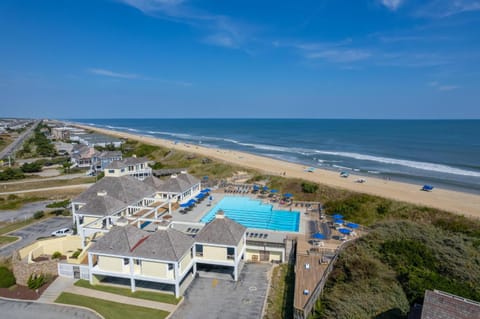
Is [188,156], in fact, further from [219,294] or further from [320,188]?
[219,294]

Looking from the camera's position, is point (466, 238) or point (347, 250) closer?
point (347, 250)

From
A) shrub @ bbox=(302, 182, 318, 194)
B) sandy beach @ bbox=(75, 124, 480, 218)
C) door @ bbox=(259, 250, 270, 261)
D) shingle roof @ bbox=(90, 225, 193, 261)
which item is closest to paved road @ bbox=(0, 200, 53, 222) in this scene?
shingle roof @ bbox=(90, 225, 193, 261)

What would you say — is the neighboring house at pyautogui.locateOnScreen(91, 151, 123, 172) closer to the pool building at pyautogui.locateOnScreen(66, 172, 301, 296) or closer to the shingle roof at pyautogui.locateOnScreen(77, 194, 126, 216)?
the pool building at pyautogui.locateOnScreen(66, 172, 301, 296)

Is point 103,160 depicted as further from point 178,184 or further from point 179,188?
point 179,188

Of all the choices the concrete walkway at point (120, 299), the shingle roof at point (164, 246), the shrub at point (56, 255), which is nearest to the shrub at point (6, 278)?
the shrub at point (56, 255)

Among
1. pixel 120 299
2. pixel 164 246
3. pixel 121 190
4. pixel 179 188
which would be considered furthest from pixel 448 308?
pixel 121 190

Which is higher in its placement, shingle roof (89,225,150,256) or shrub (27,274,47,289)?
shingle roof (89,225,150,256)

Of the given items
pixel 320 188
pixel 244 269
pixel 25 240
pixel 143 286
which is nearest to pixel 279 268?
pixel 244 269
